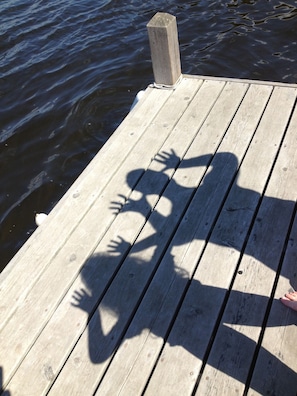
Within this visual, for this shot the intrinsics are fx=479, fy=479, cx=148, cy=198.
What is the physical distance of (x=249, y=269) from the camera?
339cm

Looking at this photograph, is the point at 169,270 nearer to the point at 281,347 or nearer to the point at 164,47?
the point at 281,347

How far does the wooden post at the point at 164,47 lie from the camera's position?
4746 mm

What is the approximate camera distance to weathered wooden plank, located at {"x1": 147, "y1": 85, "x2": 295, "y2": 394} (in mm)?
2922

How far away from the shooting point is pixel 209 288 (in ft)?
10.9

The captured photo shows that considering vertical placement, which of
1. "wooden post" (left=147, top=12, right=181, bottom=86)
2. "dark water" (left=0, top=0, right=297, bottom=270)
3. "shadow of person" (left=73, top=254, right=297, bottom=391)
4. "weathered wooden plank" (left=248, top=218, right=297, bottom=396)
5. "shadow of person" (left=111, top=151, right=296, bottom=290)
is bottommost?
"dark water" (left=0, top=0, right=297, bottom=270)

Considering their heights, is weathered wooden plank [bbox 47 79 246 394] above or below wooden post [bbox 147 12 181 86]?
below

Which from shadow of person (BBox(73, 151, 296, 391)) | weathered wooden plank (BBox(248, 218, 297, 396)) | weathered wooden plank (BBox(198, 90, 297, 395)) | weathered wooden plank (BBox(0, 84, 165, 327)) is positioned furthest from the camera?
weathered wooden plank (BBox(0, 84, 165, 327))

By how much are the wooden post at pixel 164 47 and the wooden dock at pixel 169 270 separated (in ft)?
2.11

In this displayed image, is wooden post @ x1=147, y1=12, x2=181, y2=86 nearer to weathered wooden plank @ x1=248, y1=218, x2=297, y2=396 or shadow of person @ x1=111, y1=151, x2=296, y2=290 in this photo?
shadow of person @ x1=111, y1=151, x2=296, y2=290

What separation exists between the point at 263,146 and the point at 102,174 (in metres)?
1.48

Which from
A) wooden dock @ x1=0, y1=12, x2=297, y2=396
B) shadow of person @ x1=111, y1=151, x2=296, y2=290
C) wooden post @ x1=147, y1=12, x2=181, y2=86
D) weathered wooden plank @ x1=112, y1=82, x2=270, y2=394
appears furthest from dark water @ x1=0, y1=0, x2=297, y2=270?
weathered wooden plank @ x1=112, y1=82, x2=270, y2=394

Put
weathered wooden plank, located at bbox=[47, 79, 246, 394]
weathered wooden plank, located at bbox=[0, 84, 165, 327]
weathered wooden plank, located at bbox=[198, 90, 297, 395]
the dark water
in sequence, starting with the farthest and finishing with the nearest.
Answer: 1. the dark water
2. weathered wooden plank, located at bbox=[0, 84, 165, 327]
3. weathered wooden plank, located at bbox=[47, 79, 246, 394]
4. weathered wooden plank, located at bbox=[198, 90, 297, 395]

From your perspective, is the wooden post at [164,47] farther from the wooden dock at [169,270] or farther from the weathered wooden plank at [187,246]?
the weathered wooden plank at [187,246]

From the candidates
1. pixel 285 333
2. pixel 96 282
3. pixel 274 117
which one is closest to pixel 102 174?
pixel 96 282
